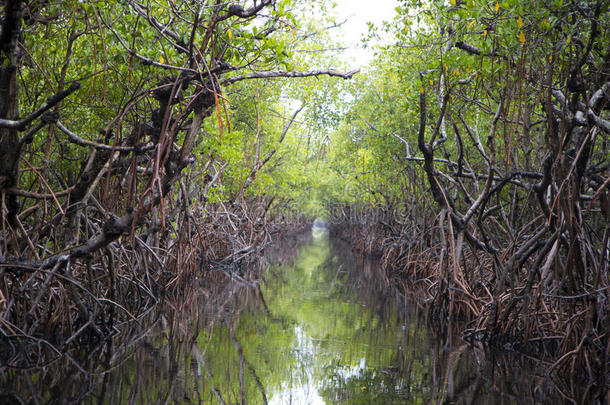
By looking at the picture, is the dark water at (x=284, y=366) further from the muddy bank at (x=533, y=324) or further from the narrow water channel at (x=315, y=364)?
the muddy bank at (x=533, y=324)

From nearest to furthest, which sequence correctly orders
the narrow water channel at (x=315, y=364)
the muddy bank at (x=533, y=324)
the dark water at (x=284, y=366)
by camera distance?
1. the dark water at (x=284, y=366)
2. the narrow water channel at (x=315, y=364)
3. the muddy bank at (x=533, y=324)

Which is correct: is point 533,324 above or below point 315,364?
above

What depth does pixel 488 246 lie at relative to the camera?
6410 millimetres

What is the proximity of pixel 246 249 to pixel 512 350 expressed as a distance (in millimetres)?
8106

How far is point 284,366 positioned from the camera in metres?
5.20

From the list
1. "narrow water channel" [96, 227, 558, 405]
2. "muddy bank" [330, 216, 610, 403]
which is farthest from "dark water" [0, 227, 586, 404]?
"muddy bank" [330, 216, 610, 403]

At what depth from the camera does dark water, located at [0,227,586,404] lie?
4203mm

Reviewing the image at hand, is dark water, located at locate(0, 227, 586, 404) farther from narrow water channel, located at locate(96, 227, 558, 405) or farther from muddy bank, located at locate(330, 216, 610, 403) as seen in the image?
muddy bank, located at locate(330, 216, 610, 403)

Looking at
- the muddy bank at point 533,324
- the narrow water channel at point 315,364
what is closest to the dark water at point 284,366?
the narrow water channel at point 315,364

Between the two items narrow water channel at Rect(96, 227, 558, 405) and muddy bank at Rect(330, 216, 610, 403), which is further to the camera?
muddy bank at Rect(330, 216, 610, 403)

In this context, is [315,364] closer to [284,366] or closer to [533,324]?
[284,366]

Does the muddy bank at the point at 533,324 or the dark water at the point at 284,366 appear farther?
the muddy bank at the point at 533,324

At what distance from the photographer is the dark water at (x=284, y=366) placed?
165 inches

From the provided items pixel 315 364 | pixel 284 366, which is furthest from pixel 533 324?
pixel 284 366
